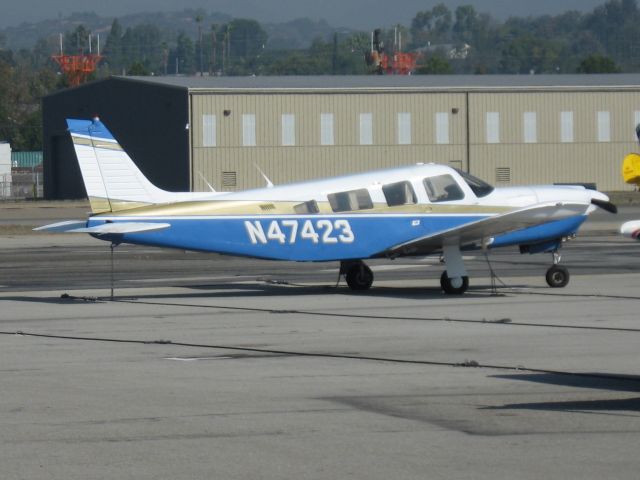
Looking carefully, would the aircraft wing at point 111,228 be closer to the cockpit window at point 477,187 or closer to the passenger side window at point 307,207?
the passenger side window at point 307,207

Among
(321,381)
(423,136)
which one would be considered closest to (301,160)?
(423,136)

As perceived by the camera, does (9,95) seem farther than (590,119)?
Yes

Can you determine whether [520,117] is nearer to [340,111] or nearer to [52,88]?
[340,111]

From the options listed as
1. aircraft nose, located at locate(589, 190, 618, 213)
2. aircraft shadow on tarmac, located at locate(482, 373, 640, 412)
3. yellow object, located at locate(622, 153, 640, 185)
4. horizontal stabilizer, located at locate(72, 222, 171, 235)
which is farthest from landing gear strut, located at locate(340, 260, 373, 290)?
yellow object, located at locate(622, 153, 640, 185)

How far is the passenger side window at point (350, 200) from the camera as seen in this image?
18609mm

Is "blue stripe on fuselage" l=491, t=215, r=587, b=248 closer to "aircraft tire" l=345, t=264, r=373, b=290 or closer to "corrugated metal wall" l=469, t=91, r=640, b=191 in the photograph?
"aircraft tire" l=345, t=264, r=373, b=290

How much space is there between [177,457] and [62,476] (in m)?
0.81

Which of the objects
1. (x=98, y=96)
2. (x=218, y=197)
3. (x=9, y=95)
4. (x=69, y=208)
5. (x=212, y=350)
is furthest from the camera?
(x=9, y=95)

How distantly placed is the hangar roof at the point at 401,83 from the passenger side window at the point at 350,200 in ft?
128

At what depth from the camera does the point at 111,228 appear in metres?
17.4

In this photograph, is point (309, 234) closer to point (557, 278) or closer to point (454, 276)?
point (454, 276)

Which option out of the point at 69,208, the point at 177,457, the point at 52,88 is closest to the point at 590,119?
the point at 69,208

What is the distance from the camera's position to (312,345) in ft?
44.2

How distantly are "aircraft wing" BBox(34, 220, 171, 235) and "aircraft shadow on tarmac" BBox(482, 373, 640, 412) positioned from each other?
7.70 meters
